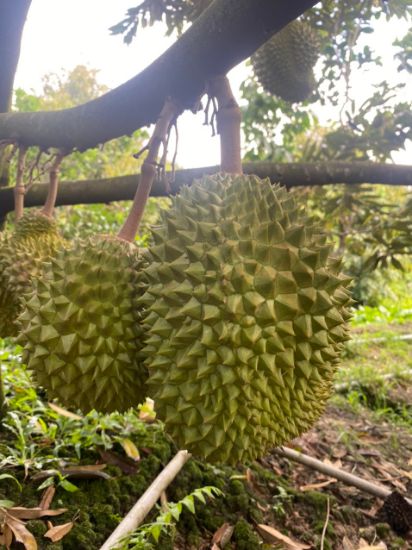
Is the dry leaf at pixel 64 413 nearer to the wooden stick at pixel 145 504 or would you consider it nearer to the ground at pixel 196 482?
the ground at pixel 196 482

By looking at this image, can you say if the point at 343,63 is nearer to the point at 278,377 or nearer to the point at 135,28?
the point at 135,28

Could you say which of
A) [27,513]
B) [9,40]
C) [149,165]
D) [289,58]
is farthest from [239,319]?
[289,58]

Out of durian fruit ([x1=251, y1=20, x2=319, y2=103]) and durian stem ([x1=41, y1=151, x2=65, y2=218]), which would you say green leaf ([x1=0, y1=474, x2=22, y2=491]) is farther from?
durian fruit ([x1=251, y1=20, x2=319, y2=103])

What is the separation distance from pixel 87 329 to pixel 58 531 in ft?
1.94

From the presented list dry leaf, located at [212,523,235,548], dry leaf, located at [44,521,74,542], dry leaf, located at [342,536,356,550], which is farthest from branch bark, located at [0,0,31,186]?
dry leaf, located at [342,536,356,550]

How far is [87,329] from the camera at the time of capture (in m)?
0.97

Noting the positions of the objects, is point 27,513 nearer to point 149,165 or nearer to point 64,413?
point 64,413

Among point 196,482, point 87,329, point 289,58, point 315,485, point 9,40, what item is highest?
point 289,58

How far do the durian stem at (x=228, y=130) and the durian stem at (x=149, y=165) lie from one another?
0.34 feet

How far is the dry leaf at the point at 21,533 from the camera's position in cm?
114

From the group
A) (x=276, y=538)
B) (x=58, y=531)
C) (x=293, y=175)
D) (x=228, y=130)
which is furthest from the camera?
(x=293, y=175)

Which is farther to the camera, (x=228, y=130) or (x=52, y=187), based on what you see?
(x=52, y=187)

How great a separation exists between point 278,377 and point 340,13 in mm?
1991

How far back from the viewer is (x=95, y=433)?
5.64 feet
